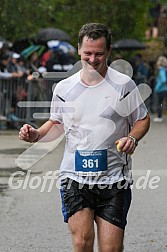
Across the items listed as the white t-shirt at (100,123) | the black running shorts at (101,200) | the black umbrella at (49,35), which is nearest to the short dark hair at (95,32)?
the white t-shirt at (100,123)

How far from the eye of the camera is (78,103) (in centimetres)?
546

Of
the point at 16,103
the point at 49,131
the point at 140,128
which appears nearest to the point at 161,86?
the point at 16,103

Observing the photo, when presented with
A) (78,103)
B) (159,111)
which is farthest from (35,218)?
(159,111)

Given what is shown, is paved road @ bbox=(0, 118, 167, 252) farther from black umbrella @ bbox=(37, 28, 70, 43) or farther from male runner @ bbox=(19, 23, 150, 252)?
black umbrella @ bbox=(37, 28, 70, 43)

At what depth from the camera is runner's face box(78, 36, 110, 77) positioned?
17.6 feet

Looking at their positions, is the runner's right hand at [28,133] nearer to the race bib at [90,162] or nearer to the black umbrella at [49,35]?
the race bib at [90,162]

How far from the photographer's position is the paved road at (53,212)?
7.77 meters

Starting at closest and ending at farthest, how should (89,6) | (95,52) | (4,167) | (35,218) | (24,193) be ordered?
1. (95,52)
2. (35,218)
3. (24,193)
4. (4,167)
5. (89,6)

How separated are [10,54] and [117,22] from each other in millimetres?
9236

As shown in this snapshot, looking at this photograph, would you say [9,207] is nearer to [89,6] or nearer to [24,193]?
[24,193]

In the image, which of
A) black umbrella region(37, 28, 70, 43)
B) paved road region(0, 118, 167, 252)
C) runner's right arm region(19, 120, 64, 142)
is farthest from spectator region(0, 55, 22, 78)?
runner's right arm region(19, 120, 64, 142)

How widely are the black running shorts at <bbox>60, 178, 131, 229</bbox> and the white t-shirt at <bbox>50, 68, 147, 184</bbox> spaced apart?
48mm

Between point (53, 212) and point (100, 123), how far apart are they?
3950mm

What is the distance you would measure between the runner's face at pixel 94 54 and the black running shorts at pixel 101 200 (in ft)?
Result: 2.59
